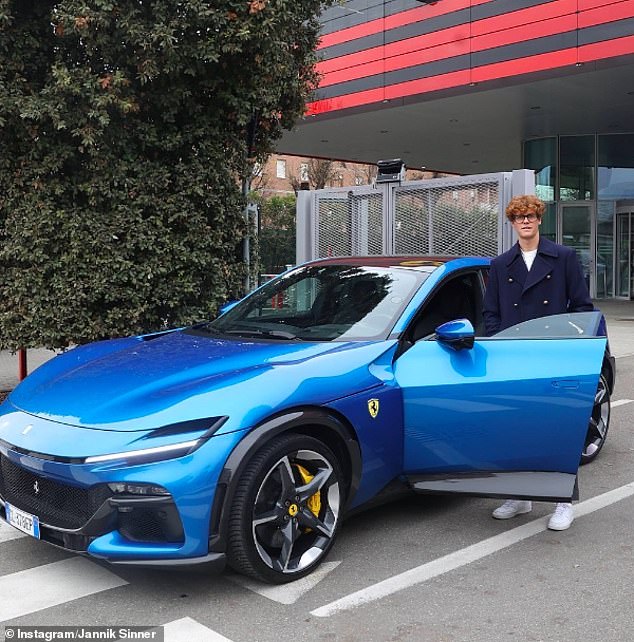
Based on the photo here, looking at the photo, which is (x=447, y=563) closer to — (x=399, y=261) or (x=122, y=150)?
(x=399, y=261)

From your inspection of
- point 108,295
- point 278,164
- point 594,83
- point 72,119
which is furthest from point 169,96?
point 278,164

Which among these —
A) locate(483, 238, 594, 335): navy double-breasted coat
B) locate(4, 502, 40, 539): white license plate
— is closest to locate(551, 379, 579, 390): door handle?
locate(483, 238, 594, 335): navy double-breasted coat

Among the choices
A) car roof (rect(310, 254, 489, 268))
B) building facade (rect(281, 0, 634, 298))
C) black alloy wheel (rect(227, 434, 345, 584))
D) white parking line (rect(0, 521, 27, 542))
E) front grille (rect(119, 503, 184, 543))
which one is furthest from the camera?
building facade (rect(281, 0, 634, 298))

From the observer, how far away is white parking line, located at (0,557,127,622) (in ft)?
10.9

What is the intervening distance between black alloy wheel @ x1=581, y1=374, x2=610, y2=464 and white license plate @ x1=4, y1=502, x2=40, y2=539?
3928 mm

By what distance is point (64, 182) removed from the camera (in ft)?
21.3

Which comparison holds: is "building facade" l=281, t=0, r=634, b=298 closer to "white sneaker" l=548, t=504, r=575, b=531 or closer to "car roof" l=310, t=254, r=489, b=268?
"car roof" l=310, t=254, r=489, b=268

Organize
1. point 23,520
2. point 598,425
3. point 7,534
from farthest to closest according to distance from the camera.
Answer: point 598,425 → point 7,534 → point 23,520

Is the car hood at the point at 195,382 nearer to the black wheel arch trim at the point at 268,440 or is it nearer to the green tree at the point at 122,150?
the black wheel arch trim at the point at 268,440

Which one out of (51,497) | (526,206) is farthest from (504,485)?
(51,497)

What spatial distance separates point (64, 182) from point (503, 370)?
14.0 ft

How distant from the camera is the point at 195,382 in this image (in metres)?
3.47

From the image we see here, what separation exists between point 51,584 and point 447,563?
1.90 m

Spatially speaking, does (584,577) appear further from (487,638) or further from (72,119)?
(72,119)
